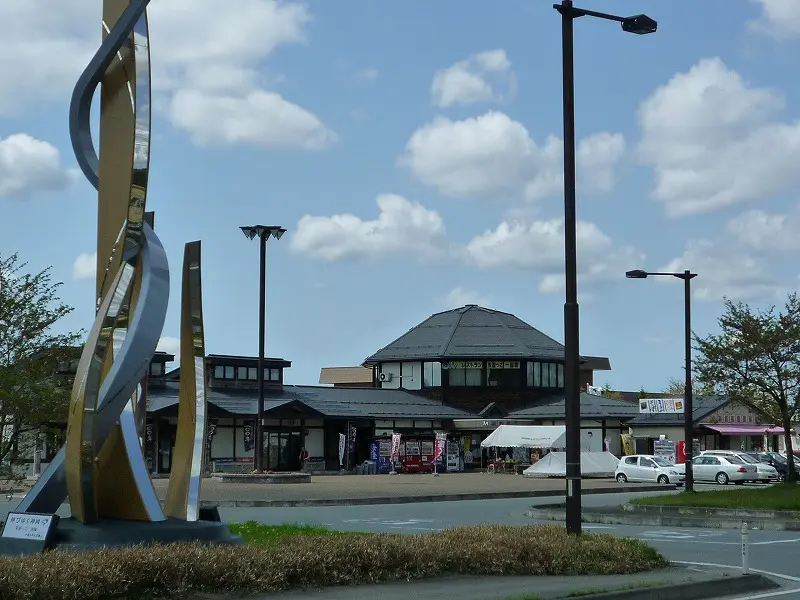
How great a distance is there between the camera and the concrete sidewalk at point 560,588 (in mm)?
12203

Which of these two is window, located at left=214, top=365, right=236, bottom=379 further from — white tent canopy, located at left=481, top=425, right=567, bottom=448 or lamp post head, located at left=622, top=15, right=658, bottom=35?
lamp post head, located at left=622, top=15, right=658, bottom=35

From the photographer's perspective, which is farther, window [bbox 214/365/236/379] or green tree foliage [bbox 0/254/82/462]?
window [bbox 214/365/236/379]

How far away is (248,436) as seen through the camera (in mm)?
59750

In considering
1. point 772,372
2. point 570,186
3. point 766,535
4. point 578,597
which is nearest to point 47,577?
point 578,597

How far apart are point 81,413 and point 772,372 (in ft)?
96.5

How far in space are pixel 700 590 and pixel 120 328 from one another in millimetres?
7628

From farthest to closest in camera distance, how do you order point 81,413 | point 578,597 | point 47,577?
point 81,413
point 578,597
point 47,577

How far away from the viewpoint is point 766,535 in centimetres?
2375

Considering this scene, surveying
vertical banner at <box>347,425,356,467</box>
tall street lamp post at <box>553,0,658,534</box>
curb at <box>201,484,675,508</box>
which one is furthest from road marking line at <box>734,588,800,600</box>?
vertical banner at <box>347,425,356,467</box>

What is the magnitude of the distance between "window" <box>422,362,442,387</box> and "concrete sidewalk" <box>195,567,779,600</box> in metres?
62.5

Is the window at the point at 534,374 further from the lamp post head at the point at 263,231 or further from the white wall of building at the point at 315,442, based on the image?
the lamp post head at the point at 263,231

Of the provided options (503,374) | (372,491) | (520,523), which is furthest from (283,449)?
(520,523)

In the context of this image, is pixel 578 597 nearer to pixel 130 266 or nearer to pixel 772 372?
pixel 130 266

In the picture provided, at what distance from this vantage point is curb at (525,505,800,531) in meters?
26.0
